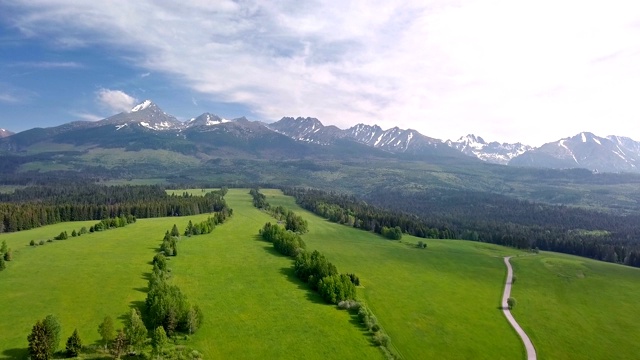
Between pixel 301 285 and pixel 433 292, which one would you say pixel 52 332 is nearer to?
pixel 301 285

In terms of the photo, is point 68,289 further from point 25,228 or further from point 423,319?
point 25,228

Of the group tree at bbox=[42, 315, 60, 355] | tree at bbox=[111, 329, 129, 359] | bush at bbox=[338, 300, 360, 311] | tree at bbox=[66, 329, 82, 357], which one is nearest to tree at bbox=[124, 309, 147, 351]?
tree at bbox=[111, 329, 129, 359]

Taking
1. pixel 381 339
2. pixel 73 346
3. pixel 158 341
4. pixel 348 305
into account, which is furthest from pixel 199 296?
pixel 381 339

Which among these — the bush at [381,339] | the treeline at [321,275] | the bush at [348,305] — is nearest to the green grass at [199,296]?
the bush at [381,339]

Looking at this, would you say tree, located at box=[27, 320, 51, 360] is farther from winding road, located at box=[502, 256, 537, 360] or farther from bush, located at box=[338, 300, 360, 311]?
winding road, located at box=[502, 256, 537, 360]

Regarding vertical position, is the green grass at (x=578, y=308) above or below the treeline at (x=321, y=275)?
below

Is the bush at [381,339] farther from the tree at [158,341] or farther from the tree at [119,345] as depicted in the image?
the tree at [119,345]

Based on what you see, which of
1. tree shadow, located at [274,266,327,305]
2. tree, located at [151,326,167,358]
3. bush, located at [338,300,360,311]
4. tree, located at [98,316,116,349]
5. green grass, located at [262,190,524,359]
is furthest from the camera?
tree shadow, located at [274,266,327,305]
